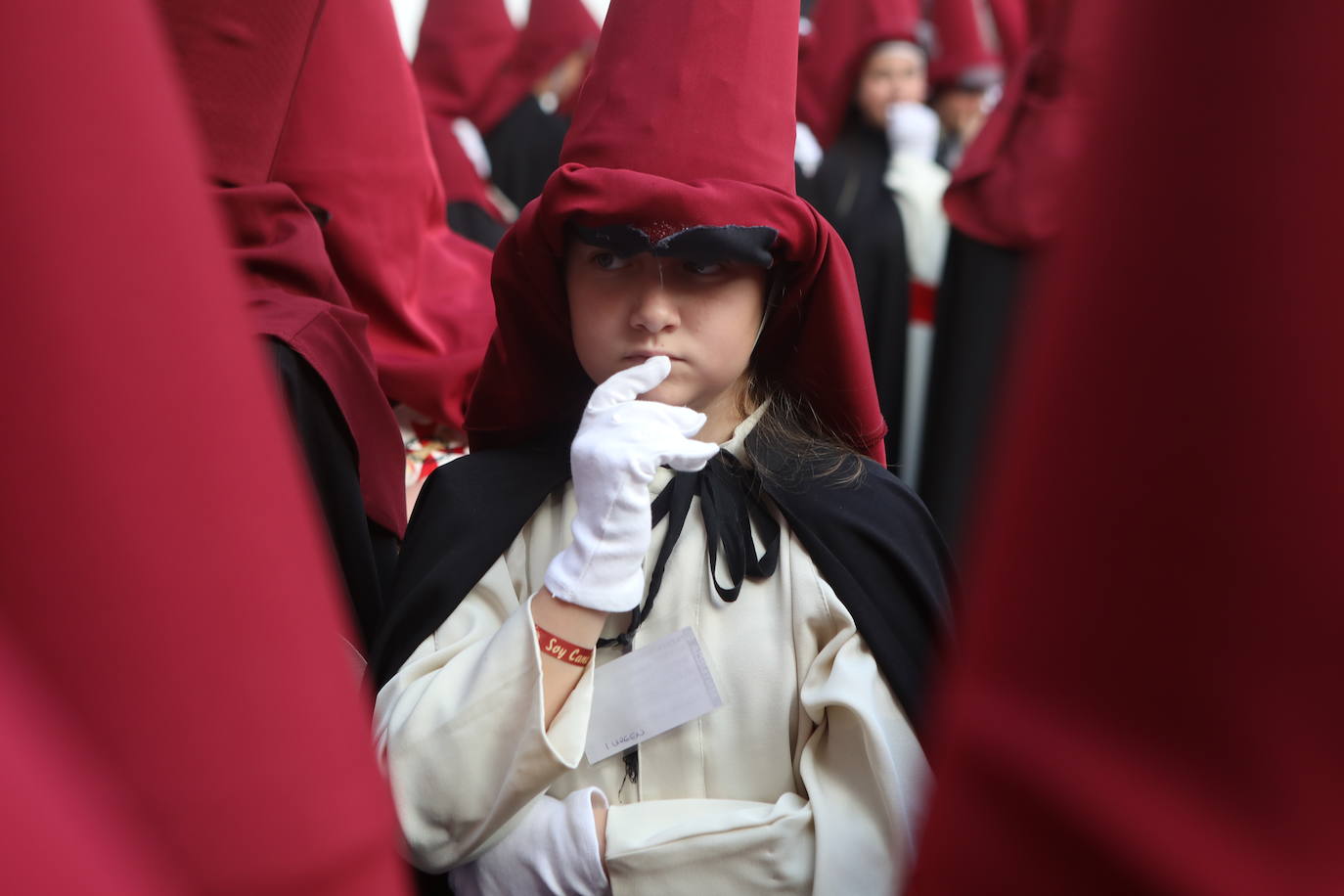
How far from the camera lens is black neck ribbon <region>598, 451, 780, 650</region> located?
1661mm

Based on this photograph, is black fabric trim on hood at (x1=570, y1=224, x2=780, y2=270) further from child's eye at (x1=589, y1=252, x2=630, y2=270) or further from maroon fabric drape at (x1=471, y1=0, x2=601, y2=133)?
maroon fabric drape at (x1=471, y1=0, x2=601, y2=133)

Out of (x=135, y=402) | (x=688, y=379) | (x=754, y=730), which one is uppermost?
(x=135, y=402)

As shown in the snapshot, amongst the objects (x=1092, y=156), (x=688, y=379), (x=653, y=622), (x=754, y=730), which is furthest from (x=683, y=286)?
(x=1092, y=156)

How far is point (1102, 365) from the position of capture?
1.22 ft

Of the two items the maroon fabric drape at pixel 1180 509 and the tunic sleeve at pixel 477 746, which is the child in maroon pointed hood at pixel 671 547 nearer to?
the tunic sleeve at pixel 477 746

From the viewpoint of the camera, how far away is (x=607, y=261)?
5.71 feet

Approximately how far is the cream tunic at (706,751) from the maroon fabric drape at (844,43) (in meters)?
3.88

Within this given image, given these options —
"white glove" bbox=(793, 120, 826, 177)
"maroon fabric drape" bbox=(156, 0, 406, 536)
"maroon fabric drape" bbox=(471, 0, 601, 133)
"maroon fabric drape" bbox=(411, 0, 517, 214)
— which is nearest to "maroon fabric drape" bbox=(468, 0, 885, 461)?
"maroon fabric drape" bbox=(156, 0, 406, 536)

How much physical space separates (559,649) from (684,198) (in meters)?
0.57

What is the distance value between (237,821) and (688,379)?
1364 millimetres

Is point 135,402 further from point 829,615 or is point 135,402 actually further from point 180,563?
point 829,615

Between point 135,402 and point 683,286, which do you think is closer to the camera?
point 135,402

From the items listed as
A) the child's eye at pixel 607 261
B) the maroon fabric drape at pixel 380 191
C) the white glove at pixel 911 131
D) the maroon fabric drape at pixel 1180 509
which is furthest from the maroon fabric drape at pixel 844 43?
the maroon fabric drape at pixel 1180 509

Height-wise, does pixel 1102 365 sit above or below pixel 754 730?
above
